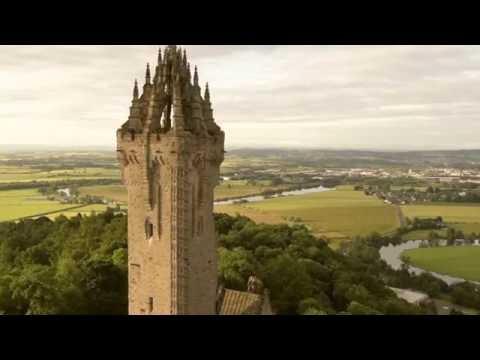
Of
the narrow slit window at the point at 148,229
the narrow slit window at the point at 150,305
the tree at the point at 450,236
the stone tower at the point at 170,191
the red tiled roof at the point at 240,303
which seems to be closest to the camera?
the stone tower at the point at 170,191

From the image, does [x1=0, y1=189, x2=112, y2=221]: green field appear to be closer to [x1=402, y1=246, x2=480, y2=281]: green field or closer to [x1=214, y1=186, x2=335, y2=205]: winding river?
[x1=214, y1=186, x2=335, y2=205]: winding river

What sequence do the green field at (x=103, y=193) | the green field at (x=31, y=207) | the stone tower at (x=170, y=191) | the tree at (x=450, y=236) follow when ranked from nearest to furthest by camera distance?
the stone tower at (x=170, y=191) < the green field at (x=31, y=207) < the green field at (x=103, y=193) < the tree at (x=450, y=236)

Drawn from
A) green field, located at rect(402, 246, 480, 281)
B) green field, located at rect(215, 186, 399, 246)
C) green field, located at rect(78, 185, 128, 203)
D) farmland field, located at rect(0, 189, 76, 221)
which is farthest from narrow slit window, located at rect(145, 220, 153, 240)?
green field, located at rect(402, 246, 480, 281)

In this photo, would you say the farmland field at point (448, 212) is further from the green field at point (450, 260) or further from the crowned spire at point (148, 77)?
the crowned spire at point (148, 77)

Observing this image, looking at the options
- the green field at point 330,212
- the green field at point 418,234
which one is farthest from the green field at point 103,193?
the green field at point 418,234

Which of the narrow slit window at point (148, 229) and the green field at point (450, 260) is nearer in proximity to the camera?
the narrow slit window at point (148, 229)

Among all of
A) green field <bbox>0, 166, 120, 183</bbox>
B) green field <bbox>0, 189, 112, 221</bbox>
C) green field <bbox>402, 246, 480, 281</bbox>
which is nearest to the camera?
green field <bbox>0, 189, 112, 221</bbox>

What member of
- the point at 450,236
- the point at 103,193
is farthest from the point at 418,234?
the point at 103,193
